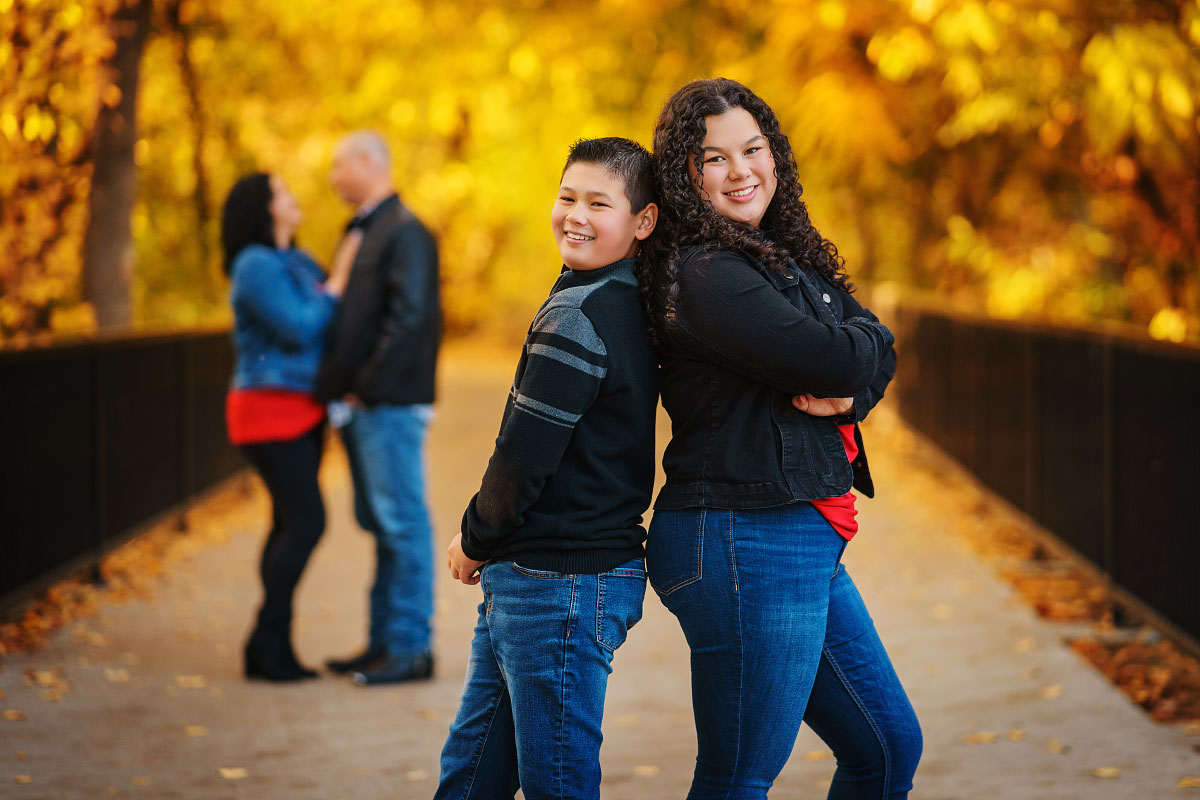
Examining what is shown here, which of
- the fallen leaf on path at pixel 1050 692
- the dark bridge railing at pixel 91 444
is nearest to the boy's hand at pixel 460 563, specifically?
the fallen leaf on path at pixel 1050 692

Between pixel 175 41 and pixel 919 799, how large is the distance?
343 inches

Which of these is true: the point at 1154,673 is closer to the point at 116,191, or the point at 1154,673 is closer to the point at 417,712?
the point at 417,712

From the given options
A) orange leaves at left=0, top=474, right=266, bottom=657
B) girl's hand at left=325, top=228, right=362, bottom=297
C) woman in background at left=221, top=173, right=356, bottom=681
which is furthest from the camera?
Result: orange leaves at left=0, top=474, right=266, bottom=657

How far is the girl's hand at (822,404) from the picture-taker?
2.98 meters

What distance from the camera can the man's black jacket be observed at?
231 inches

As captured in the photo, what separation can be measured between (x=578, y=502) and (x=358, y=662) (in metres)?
3.42

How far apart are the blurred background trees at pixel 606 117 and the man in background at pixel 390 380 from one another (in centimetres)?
247

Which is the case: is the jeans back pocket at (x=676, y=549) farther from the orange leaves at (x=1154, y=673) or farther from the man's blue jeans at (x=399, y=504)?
the orange leaves at (x=1154, y=673)

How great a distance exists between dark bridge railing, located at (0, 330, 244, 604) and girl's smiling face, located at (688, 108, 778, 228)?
439cm

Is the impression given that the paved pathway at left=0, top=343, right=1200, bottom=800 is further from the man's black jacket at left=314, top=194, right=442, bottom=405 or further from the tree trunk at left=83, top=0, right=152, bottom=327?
the tree trunk at left=83, top=0, right=152, bottom=327

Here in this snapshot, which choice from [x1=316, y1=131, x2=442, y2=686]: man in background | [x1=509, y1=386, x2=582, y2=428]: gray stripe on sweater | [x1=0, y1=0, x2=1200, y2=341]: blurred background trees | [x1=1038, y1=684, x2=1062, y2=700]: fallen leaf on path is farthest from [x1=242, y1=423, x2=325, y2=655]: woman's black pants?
[x1=509, y1=386, x2=582, y2=428]: gray stripe on sweater

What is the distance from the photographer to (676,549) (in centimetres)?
299

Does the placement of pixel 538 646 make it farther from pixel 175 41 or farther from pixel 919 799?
pixel 175 41

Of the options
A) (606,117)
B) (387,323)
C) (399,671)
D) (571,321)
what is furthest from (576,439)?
(606,117)
